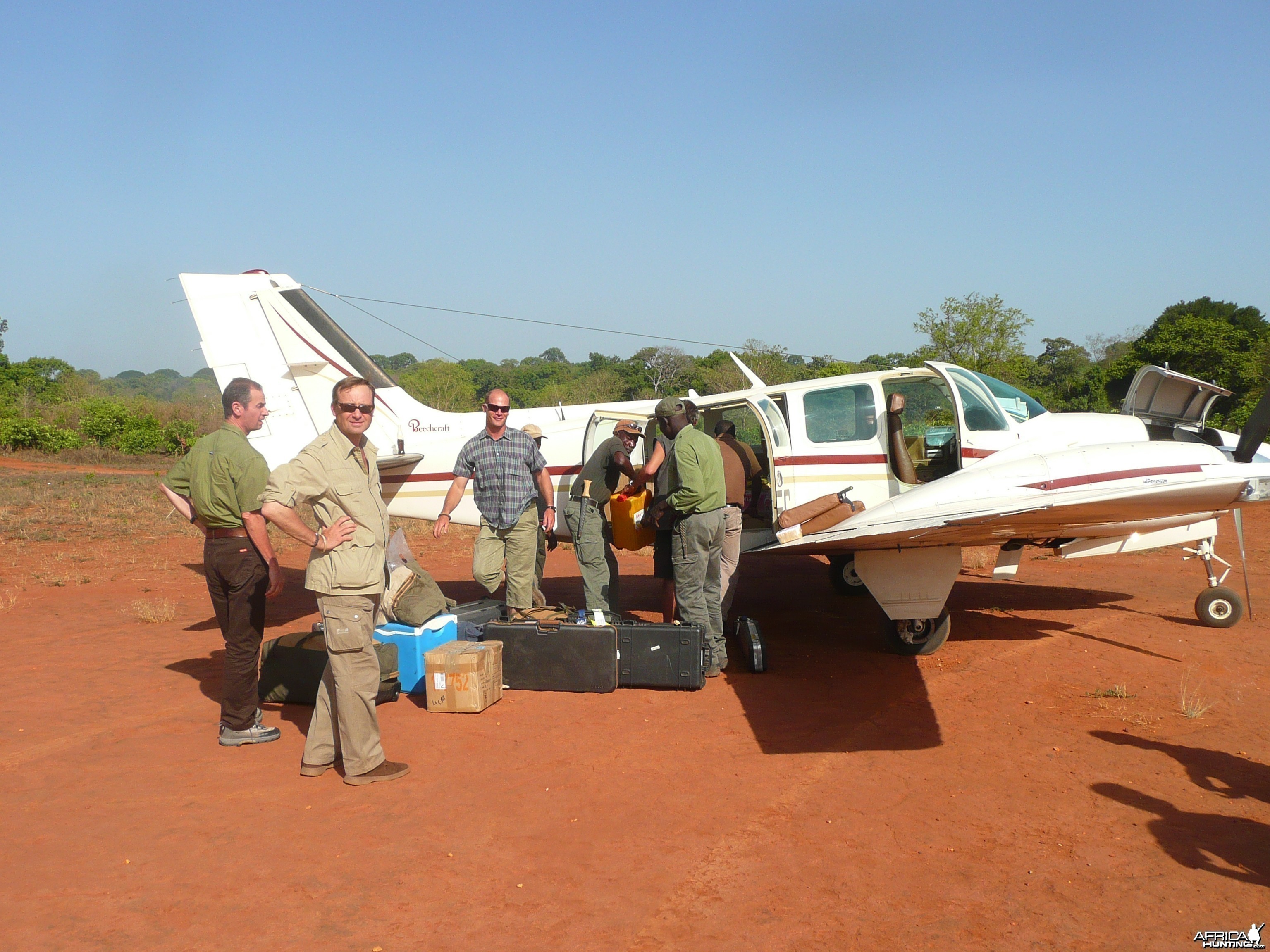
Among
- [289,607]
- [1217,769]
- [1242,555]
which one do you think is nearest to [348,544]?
[1217,769]

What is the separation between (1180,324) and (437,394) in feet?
131

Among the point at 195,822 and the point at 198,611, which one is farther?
the point at 198,611

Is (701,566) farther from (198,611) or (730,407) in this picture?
(198,611)

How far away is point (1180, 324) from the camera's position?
30.7m

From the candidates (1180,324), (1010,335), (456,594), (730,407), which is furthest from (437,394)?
(730,407)

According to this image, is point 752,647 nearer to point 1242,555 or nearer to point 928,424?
point 928,424

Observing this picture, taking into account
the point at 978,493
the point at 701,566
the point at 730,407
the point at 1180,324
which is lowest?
the point at 701,566

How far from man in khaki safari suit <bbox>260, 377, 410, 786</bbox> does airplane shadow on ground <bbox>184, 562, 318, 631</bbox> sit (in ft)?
12.5

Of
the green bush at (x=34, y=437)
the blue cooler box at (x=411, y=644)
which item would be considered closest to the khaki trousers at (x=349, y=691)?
the blue cooler box at (x=411, y=644)

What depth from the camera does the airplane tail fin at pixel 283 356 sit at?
9898 mm

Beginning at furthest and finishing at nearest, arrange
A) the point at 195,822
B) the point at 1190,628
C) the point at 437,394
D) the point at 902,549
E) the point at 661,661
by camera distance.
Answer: the point at 437,394
the point at 1190,628
the point at 902,549
the point at 661,661
the point at 195,822

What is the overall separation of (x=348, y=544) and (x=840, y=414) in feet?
17.3

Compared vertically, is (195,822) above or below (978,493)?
below

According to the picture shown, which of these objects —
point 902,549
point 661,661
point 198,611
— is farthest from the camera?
point 198,611
